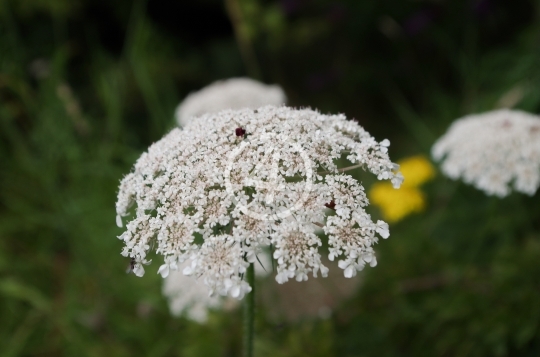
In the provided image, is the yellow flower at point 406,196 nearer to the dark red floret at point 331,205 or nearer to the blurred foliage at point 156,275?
the blurred foliage at point 156,275

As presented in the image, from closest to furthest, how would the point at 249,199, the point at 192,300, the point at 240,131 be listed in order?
the point at 249,199 < the point at 240,131 < the point at 192,300

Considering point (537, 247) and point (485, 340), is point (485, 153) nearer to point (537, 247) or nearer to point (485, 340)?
point (537, 247)

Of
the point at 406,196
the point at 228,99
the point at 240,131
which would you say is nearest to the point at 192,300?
the point at 228,99

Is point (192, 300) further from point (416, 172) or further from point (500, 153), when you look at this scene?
point (416, 172)

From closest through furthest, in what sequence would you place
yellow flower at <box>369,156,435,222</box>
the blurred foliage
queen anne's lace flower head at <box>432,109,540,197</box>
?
1. queen anne's lace flower head at <box>432,109,540,197</box>
2. the blurred foliage
3. yellow flower at <box>369,156,435,222</box>

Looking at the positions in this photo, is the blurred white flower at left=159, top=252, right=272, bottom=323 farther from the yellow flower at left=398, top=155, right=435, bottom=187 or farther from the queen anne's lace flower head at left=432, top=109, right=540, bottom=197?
the yellow flower at left=398, top=155, right=435, bottom=187

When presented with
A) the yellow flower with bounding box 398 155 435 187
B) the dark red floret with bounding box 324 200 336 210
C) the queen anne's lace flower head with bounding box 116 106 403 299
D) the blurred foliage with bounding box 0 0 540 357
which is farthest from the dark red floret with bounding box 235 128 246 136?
the yellow flower with bounding box 398 155 435 187

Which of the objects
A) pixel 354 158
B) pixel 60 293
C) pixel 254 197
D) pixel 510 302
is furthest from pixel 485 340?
pixel 60 293
